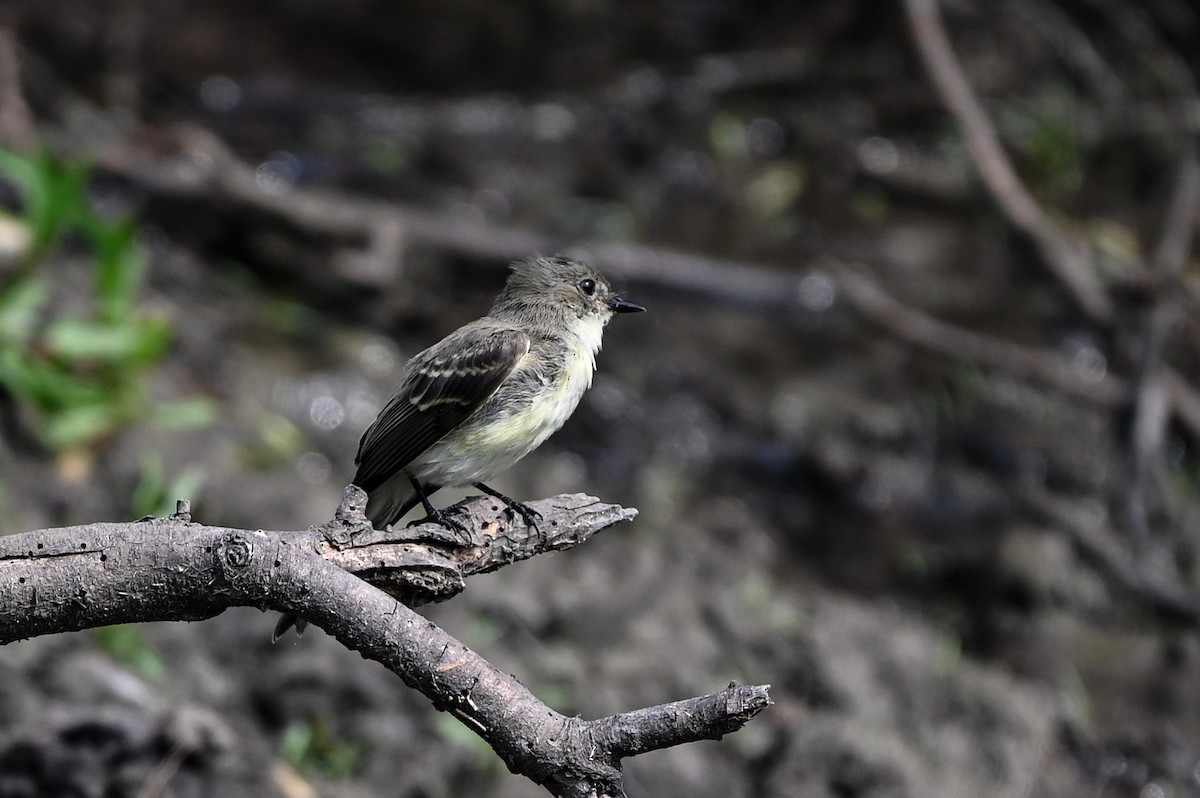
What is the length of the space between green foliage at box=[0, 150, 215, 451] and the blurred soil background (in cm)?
2

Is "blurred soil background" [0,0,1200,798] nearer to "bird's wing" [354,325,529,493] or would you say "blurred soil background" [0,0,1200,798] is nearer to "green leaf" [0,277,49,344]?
"green leaf" [0,277,49,344]

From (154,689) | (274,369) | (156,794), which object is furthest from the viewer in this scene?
(274,369)

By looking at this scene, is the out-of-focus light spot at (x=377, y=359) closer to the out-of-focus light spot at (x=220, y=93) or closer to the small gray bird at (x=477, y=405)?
the out-of-focus light spot at (x=220, y=93)

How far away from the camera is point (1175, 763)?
6570 mm

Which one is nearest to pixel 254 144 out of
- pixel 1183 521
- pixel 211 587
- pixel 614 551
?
pixel 614 551

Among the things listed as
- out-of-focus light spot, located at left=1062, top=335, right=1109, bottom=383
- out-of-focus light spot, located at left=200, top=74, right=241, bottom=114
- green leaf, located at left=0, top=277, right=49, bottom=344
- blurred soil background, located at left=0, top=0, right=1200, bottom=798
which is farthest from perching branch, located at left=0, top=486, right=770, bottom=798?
out-of-focus light spot, located at left=200, top=74, right=241, bottom=114

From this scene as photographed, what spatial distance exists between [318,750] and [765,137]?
821 centimetres

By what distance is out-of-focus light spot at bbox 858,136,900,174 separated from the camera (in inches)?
459

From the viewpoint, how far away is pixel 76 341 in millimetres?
6414

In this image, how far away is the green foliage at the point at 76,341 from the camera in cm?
629

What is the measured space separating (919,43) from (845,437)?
9.35 ft

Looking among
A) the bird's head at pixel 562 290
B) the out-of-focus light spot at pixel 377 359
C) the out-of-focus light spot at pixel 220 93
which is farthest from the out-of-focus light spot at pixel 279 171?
the bird's head at pixel 562 290

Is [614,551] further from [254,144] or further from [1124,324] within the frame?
[254,144]

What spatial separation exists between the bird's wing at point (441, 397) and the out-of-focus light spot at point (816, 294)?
17.6 ft
